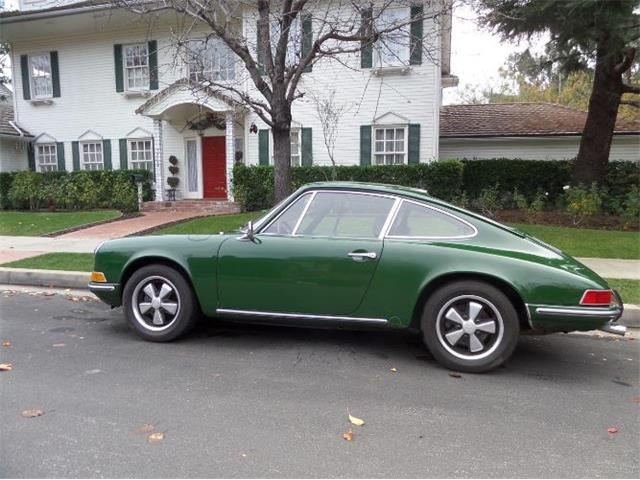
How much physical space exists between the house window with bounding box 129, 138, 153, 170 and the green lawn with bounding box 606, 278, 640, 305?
606 inches

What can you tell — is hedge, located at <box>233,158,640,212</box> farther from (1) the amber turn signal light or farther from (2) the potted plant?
(1) the amber turn signal light

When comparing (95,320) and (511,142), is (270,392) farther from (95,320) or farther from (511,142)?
(511,142)

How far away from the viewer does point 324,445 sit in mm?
2994

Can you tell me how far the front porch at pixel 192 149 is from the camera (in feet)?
53.4

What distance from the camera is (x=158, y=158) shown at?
17.1 m

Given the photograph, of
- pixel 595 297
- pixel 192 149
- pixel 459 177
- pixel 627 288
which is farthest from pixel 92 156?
pixel 595 297

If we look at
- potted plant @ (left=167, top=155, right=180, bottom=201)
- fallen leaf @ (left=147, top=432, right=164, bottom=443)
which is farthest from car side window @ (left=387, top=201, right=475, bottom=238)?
potted plant @ (left=167, top=155, right=180, bottom=201)

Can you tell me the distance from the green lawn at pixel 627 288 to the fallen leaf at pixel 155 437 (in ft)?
17.6

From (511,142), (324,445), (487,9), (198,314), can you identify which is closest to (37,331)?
(198,314)

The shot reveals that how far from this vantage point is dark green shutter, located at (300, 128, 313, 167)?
638 inches

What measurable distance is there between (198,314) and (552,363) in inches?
125

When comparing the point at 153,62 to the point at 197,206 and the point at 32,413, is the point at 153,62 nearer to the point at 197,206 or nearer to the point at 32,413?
the point at 197,206

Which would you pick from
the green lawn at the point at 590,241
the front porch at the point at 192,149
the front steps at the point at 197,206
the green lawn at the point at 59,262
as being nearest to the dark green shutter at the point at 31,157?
the front porch at the point at 192,149

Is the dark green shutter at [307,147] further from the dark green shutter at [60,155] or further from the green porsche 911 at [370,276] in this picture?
the green porsche 911 at [370,276]
